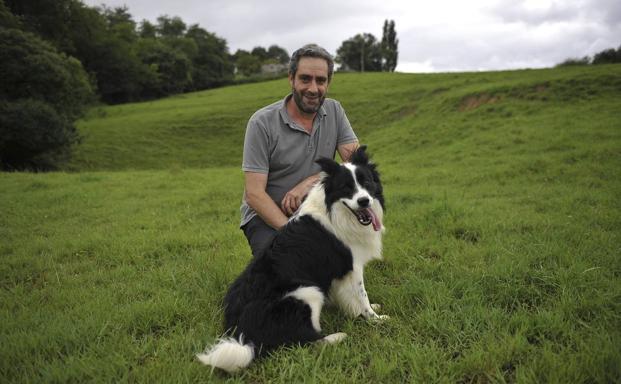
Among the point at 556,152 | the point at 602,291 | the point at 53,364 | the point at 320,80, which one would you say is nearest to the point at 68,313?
the point at 53,364

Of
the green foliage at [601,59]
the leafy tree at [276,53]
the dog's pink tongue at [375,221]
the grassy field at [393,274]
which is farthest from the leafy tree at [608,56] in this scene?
the leafy tree at [276,53]

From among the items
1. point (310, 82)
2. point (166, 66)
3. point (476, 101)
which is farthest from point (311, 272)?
point (166, 66)

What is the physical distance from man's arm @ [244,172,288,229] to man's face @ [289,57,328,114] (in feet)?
3.22

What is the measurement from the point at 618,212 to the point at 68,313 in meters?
7.97

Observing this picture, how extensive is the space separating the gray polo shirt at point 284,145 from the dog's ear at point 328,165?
3.17 feet

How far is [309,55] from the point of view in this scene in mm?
4168

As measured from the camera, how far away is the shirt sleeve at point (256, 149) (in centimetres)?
428

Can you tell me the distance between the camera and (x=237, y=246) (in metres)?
5.86

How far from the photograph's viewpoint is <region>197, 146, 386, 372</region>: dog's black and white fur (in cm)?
297

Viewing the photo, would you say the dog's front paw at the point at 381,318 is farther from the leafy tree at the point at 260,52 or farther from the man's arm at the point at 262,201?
the leafy tree at the point at 260,52

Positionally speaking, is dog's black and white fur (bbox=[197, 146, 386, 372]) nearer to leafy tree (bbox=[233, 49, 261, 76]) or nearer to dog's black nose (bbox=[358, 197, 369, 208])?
dog's black nose (bbox=[358, 197, 369, 208])

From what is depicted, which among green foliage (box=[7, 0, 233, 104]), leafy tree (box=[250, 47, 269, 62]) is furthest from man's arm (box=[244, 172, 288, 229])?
leafy tree (box=[250, 47, 269, 62])

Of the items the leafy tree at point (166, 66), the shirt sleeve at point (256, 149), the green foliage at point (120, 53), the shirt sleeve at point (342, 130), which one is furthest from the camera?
the leafy tree at point (166, 66)

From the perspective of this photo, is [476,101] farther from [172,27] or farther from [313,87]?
[172,27]
